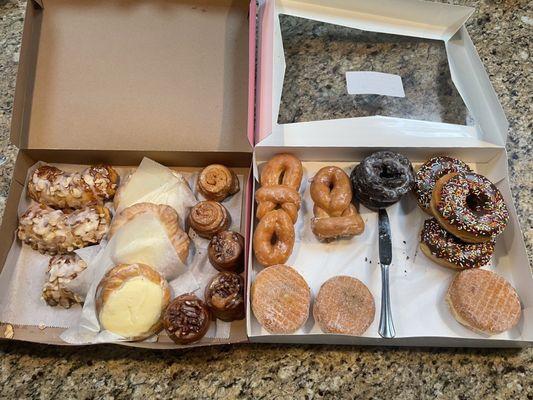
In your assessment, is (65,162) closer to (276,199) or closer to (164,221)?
(164,221)

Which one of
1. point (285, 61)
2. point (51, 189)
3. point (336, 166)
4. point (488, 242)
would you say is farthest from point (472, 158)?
point (51, 189)

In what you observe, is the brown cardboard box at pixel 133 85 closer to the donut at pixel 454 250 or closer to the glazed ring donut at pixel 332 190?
the glazed ring donut at pixel 332 190

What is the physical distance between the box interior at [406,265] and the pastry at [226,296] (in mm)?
39

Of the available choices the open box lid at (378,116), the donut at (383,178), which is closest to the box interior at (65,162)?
the open box lid at (378,116)

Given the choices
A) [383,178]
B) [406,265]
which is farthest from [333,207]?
[406,265]

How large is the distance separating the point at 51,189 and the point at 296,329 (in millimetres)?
827

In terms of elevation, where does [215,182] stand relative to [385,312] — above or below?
above

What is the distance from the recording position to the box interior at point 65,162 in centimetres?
124

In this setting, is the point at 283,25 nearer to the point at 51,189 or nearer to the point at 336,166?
the point at 336,166

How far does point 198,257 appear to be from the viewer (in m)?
1.36

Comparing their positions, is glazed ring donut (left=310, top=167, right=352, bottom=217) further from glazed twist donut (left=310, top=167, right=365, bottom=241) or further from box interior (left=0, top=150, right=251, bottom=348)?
box interior (left=0, top=150, right=251, bottom=348)

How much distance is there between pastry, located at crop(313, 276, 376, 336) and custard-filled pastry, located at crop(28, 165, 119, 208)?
721 millimetres

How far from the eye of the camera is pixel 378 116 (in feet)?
4.67

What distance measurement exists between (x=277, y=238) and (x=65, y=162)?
746 millimetres
